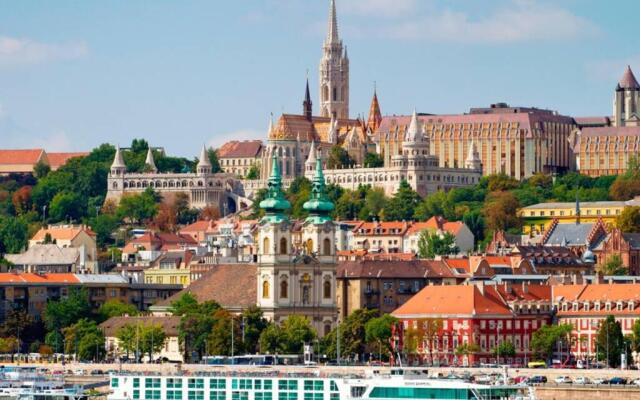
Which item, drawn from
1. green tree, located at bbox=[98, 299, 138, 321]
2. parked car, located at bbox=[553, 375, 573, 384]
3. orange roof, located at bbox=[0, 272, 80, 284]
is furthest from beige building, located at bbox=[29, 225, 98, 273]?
parked car, located at bbox=[553, 375, 573, 384]

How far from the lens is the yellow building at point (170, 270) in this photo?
507 ft

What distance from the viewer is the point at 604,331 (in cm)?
11225

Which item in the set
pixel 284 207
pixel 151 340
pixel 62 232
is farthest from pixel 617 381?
pixel 62 232

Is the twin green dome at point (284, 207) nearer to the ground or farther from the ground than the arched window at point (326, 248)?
Answer: farther from the ground

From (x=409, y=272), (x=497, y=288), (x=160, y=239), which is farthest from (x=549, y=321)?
(x=160, y=239)

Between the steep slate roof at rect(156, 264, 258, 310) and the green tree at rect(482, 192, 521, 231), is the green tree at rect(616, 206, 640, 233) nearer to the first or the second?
the green tree at rect(482, 192, 521, 231)

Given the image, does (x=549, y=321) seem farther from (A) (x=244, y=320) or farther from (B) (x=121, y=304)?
(B) (x=121, y=304)

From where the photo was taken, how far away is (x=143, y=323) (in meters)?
123

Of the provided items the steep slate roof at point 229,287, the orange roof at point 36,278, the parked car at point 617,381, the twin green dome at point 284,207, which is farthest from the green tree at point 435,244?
→ the parked car at point 617,381

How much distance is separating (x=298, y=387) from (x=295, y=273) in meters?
36.5

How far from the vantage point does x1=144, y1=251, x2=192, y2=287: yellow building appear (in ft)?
507

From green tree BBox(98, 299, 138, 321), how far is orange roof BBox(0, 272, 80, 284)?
3.63 meters

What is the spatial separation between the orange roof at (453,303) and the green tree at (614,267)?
2635cm

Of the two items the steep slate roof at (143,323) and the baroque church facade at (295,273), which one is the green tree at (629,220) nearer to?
the baroque church facade at (295,273)
